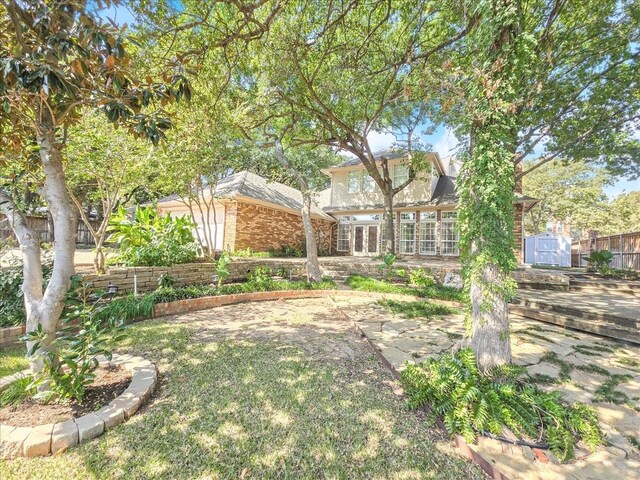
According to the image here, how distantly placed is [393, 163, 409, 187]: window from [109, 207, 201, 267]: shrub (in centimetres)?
1126

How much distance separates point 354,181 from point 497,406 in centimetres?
1533

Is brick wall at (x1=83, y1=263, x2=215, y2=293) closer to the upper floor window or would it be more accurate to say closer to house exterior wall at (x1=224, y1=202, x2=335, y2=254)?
house exterior wall at (x1=224, y1=202, x2=335, y2=254)

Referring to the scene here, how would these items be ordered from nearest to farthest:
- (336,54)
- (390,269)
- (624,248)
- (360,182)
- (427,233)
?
(336,54), (390,269), (624,248), (427,233), (360,182)

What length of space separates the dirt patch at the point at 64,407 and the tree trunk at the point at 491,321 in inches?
140

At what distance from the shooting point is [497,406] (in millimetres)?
2361

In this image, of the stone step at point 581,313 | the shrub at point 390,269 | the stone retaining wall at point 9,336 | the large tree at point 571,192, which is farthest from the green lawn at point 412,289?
the large tree at point 571,192

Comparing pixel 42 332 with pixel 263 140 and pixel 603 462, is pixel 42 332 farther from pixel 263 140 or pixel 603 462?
pixel 263 140

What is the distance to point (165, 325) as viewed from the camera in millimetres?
4891

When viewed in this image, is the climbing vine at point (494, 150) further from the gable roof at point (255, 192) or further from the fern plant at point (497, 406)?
the gable roof at point (255, 192)

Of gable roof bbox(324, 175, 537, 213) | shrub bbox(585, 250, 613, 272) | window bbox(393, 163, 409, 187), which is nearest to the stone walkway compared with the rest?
shrub bbox(585, 250, 613, 272)

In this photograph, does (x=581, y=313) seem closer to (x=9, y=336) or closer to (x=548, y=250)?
(x=9, y=336)

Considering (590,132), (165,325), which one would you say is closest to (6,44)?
(165,325)

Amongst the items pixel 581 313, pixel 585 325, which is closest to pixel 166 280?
pixel 585 325

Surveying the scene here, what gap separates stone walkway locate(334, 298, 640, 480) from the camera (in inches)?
78.0
